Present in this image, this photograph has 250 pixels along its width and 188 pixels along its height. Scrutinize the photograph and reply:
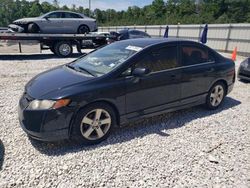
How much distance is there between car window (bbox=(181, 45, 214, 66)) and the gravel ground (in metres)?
1.10

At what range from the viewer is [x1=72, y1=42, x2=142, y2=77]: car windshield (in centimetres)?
370

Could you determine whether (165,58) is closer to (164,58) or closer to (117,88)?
(164,58)

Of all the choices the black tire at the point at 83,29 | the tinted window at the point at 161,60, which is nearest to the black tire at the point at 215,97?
the tinted window at the point at 161,60

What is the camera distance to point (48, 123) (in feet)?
10.1

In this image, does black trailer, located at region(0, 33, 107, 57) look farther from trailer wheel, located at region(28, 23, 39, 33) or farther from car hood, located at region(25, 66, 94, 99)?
car hood, located at region(25, 66, 94, 99)

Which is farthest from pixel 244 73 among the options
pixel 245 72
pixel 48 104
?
pixel 48 104

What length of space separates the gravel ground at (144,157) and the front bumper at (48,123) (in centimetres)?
27

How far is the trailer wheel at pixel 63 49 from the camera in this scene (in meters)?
12.1

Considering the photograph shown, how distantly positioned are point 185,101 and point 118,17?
70996 mm

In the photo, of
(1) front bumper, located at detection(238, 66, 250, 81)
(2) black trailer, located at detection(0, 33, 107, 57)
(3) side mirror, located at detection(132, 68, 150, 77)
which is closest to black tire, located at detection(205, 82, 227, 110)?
(3) side mirror, located at detection(132, 68, 150, 77)

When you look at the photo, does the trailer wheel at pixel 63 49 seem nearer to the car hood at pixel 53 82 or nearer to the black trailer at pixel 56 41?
the black trailer at pixel 56 41

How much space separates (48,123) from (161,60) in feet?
7.13

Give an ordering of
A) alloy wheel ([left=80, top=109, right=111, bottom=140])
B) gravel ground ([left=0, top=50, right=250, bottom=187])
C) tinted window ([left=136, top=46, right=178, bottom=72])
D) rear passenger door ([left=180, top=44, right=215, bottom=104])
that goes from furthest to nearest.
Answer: rear passenger door ([left=180, top=44, right=215, bottom=104]) < tinted window ([left=136, top=46, right=178, bottom=72]) < alloy wheel ([left=80, top=109, right=111, bottom=140]) < gravel ground ([left=0, top=50, right=250, bottom=187])

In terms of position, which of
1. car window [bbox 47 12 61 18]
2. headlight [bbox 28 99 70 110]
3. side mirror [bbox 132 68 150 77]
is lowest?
headlight [bbox 28 99 70 110]
